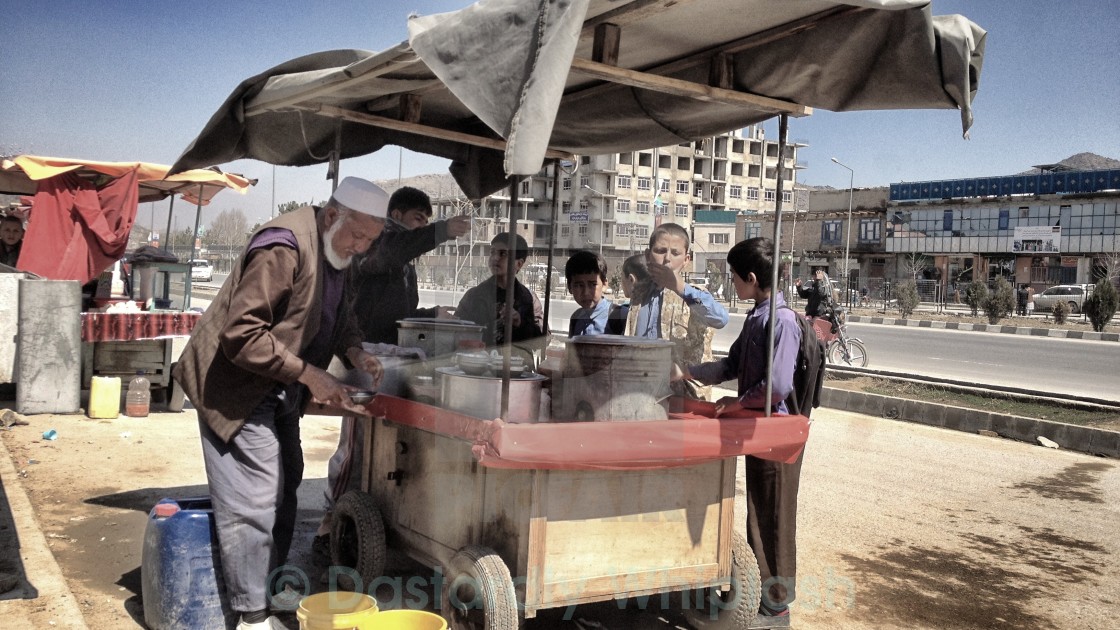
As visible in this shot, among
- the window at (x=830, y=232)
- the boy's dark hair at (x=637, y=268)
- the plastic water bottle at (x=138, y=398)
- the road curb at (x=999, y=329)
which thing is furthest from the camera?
the window at (x=830, y=232)

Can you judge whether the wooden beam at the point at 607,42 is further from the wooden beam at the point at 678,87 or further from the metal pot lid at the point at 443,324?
the metal pot lid at the point at 443,324

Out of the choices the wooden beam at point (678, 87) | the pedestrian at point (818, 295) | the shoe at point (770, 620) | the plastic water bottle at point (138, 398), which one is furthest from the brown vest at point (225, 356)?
the pedestrian at point (818, 295)

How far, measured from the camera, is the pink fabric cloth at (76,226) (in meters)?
8.84

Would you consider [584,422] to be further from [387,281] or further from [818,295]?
[818,295]

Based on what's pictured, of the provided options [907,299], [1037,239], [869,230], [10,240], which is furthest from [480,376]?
[869,230]

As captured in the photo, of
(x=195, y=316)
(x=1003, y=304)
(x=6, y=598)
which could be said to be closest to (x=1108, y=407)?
(x=195, y=316)

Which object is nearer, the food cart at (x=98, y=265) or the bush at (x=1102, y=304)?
the food cart at (x=98, y=265)

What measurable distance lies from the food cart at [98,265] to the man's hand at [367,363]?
4.84m

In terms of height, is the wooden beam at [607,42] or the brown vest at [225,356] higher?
the wooden beam at [607,42]

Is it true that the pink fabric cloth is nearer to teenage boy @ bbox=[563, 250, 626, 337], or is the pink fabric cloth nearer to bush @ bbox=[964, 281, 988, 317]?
teenage boy @ bbox=[563, 250, 626, 337]

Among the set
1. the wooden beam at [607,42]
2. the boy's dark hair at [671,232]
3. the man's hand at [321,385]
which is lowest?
the man's hand at [321,385]

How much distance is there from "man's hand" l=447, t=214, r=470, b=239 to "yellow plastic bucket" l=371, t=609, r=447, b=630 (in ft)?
7.52

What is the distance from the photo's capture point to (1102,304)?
25.2 meters

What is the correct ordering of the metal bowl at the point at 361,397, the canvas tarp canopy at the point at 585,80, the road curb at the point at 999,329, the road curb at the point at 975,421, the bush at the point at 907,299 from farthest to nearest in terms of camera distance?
the bush at the point at 907,299 → the road curb at the point at 999,329 → the road curb at the point at 975,421 → the metal bowl at the point at 361,397 → the canvas tarp canopy at the point at 585,80
